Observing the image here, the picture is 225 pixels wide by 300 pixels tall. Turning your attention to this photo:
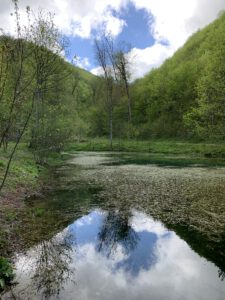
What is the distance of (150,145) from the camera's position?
178ft

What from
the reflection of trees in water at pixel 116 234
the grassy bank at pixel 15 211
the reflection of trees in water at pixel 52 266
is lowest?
the reflection of trees in water at pixel 116 234

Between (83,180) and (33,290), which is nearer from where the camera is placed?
(33,290)

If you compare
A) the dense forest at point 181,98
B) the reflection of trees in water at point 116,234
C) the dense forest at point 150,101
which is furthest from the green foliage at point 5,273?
the dense forest at point 181,98

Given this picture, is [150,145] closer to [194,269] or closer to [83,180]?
[83,180]

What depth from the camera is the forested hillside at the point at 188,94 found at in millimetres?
39281

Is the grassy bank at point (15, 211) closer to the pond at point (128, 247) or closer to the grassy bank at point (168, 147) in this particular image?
the pond at point (128, 247)

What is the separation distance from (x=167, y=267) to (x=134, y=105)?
71002 millimetres

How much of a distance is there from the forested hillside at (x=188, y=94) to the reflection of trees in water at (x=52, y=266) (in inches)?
1248

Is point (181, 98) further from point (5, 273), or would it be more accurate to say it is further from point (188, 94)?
point (5, 273)

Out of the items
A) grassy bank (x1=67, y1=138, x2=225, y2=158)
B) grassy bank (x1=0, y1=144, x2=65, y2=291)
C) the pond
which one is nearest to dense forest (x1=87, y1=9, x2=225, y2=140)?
grassy bank (x1=67, y1=138, x2=225, y2=158)

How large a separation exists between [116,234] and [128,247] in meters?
1.38

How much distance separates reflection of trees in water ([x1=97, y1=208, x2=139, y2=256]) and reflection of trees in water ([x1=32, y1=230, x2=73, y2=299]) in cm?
111

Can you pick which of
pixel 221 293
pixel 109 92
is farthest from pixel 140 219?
pixel 109 92

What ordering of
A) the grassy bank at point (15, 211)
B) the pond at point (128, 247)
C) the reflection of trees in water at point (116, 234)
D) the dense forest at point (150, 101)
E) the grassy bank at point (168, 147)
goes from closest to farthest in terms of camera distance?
the pond at point (128, 247) → the grassy bank at point (15, 211) → the reflection of trees in water at point (116, 234) → the dense forest at point (150, 101) → the grassy bank at point (168, 147)
